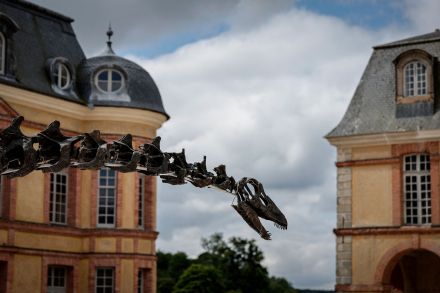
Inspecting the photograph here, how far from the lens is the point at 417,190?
35.7 meters

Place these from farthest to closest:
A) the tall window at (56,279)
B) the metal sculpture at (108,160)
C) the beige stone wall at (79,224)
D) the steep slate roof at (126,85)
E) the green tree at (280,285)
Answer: the green tree at (280,285), the steep slate roof at (126,85), the tall window at (56,279), the beige stone wall at (79,224), the metal sculpture at (108,160)

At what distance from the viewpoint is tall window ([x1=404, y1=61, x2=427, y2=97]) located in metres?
36.9

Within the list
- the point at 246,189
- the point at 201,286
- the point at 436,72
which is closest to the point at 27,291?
the point at 436,72

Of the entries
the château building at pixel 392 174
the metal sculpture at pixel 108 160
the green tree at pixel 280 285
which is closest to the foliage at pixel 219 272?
the green tree at pixel 280 285

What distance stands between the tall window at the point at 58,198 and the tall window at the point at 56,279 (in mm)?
1553

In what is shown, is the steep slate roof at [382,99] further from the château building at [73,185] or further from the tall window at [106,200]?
the tall window at [106,200]

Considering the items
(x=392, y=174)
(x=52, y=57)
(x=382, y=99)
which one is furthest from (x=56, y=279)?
(x=382, y=99)

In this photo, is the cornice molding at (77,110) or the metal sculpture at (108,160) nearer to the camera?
the metal sculpture at (108,160)

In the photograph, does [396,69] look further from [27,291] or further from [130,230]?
[27,291]

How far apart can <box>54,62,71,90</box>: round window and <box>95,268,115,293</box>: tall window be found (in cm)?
619

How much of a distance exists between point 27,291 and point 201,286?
30918 mm

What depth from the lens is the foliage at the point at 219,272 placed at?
2486 inches

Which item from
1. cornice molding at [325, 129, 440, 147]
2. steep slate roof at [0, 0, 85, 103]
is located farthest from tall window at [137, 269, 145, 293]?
cornice molding at [325, 129, 440, 147]

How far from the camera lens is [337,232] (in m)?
37.0
